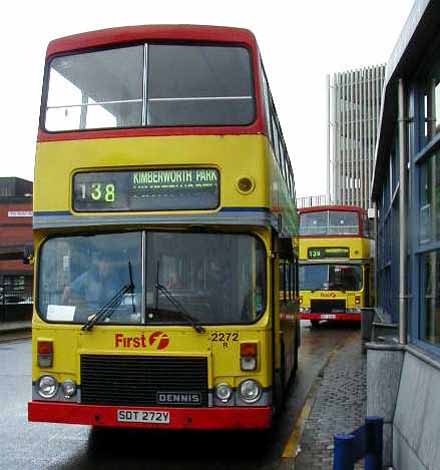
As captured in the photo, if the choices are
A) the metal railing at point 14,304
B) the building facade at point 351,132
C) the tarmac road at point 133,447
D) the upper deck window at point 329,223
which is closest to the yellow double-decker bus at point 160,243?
the tarmac road at point 133,447

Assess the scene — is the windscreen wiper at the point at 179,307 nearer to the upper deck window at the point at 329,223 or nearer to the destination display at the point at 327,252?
the destination display at the point at 327,252

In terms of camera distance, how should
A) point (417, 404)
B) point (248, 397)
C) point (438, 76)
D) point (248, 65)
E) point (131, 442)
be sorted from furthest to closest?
point (131, 442)
point (248, 65)
point (248, 397)
point (438, 76)
point (417, 404)

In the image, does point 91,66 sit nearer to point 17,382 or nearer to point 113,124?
point 113,124

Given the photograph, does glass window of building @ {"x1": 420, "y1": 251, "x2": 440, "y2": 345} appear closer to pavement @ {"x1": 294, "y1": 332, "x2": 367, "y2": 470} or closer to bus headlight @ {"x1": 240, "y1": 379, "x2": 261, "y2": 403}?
pavement @ {"x1": 294, "y1": 332, "x2": 367, "y2": 470}

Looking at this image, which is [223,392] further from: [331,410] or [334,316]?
[334,316]

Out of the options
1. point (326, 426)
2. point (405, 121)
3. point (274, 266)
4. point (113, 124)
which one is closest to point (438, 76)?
point (405, 121)

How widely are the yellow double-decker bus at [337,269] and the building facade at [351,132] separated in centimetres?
5813

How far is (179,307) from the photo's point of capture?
22.5 feet

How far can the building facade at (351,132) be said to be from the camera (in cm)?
8512

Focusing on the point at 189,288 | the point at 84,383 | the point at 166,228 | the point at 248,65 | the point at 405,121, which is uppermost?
the point at 248,65

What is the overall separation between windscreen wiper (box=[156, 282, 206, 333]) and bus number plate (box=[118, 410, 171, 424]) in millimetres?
837

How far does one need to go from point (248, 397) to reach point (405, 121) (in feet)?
9.82

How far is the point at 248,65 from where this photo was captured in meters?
7.26

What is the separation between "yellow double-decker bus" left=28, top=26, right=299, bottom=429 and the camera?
672cm
